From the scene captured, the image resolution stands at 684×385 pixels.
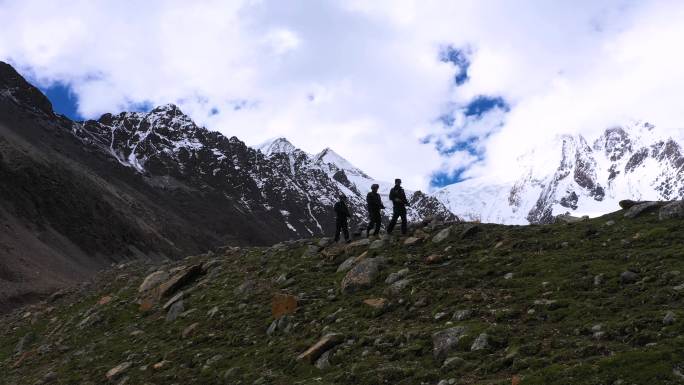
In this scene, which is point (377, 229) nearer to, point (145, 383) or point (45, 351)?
point (145, 383)

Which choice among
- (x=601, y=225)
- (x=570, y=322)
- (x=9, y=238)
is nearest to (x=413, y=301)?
(x=570, y=322)

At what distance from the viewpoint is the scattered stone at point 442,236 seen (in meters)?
22.8

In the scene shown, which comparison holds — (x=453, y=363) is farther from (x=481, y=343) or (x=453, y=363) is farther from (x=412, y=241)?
(x=412, y=241)

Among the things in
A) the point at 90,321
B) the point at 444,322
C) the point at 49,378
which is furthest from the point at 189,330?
the point at 444,322

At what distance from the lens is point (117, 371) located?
18578 mm

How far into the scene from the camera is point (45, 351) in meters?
24.4

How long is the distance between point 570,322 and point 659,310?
71.5 inches

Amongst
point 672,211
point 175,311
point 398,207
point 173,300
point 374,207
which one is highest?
point 374,207

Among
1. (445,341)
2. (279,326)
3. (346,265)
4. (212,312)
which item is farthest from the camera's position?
(346,265)

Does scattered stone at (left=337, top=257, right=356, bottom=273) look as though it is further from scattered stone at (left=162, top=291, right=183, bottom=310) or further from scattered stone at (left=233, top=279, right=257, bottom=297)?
scattered stone at (left=162, top=291, right=183, bottom=310)

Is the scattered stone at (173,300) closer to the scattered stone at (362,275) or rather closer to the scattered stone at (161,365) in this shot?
the scattered stone at (161,365)

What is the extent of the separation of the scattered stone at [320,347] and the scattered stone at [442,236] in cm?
852

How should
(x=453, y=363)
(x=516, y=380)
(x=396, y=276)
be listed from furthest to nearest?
(x=396, y=276), (x=453, y=363), (x=516, y=380)

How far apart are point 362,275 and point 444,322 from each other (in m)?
5.38
